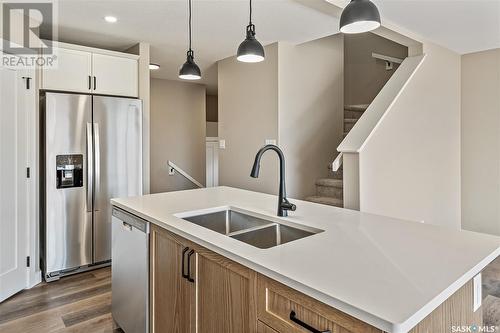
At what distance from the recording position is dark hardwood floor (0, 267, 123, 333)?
7.59 ft

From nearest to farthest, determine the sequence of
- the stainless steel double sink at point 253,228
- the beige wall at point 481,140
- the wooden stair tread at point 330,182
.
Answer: the stainless steel double sink at point 253,228 → the wooden stair tread at point 330,182 → the beige wall at point 481,140

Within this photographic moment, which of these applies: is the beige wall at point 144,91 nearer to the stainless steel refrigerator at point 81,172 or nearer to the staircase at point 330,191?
the stainless steel refrigerator at point 81,172

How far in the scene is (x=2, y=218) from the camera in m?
2.67

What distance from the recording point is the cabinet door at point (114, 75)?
3426 mm

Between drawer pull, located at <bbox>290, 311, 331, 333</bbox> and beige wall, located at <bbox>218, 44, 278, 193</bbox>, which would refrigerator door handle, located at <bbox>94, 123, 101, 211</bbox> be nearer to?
beige wall, located at <bbox>218, 44, 278, 193</bbox>

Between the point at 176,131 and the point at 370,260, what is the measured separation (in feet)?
17.7

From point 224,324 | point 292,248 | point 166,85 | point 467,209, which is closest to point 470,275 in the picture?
point 292,248

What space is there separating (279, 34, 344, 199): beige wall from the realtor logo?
240 cm

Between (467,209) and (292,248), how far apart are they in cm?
420

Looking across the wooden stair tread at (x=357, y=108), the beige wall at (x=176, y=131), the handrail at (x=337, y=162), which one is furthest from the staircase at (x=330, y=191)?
the beige wall at (x=176, y=131)

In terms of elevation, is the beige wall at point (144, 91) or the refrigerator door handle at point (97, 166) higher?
the beige wall at point (144, 91)

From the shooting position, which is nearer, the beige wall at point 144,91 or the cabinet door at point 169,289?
the cabinet door at point 169,289

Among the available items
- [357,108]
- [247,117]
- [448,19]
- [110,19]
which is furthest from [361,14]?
[357,108]

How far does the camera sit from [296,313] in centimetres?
100
